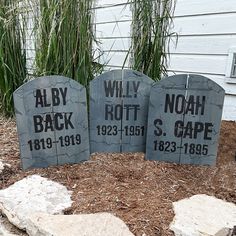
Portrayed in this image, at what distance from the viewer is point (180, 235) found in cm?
116

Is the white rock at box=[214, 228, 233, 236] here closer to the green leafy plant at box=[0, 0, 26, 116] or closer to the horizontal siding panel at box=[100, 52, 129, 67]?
the green leafy plant at box=[0, 0, 26, 116]

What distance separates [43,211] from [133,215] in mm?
378

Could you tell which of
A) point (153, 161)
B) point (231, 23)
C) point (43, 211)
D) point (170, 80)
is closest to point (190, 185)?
point (153, 161)

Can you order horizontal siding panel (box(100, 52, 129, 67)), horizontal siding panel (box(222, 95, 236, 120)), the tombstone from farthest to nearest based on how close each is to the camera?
horizontal siding panel (box(100, 52, 129, 67)) < horizontal siding panel (box(222, 95, 236, 120)) < the tombstone

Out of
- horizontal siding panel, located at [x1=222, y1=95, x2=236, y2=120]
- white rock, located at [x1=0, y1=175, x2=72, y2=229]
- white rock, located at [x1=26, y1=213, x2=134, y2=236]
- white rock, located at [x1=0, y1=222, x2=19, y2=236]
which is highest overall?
horizontal siding panel, located at [x1=222, y1=95, x2=236, y2=120]

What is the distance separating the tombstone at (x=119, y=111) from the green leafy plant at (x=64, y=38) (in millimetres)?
274

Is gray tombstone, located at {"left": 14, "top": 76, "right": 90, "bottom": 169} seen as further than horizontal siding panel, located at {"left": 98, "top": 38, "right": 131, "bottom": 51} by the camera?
No

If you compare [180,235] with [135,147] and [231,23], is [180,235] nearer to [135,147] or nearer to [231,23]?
[135,147]

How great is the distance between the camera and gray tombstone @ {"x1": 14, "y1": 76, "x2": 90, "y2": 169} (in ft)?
5.16

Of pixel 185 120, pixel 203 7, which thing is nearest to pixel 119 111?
pixel 185 120

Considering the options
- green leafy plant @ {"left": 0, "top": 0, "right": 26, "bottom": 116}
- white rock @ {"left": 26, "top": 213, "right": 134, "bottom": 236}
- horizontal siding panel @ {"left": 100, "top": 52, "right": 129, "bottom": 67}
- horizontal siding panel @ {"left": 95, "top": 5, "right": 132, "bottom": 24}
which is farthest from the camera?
horizontal siding panel @ {"left": 100, "top": 52, "right": 129, "bottom": 67}

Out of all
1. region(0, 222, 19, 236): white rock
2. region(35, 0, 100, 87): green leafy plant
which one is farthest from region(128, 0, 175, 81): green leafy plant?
region(0, 222, 19, 236): white rock

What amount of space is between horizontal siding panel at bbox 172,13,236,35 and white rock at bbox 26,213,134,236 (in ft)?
6.46

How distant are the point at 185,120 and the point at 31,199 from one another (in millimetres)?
912
